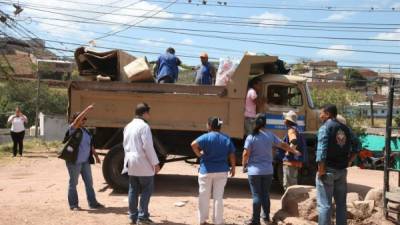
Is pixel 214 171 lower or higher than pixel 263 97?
lower

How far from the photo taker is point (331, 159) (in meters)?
6.17

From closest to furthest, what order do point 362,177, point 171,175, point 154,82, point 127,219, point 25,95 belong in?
point 127,219, point 154,82, point 171,175, point 362,177, point 25,95

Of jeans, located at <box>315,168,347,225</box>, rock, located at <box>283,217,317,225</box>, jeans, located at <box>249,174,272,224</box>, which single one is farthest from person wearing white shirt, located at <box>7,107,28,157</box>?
jeans, located at <box>315,168,347,225</box>

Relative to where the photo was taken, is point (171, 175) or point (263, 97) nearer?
point (263, 97)

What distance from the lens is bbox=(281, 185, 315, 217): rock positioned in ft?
25.0

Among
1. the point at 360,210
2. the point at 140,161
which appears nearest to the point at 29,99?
the point at 140,161

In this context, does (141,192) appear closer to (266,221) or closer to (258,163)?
(258,163)

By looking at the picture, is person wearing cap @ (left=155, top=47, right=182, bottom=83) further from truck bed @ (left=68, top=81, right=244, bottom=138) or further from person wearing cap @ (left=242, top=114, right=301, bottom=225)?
person wearing cap @ (left=242, top=114, right=301, bottom=225)

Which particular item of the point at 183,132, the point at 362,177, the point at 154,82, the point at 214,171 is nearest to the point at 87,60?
the point at 154,82

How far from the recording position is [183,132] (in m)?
10.5

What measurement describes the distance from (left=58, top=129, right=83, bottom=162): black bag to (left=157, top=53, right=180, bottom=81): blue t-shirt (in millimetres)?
3091

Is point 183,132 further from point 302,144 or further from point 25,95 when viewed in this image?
point 25,95

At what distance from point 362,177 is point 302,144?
24.8 feet

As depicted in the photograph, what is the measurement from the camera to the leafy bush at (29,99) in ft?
129
